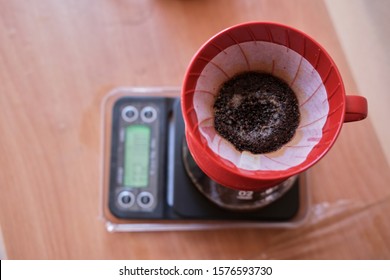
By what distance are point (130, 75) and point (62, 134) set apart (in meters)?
0.11

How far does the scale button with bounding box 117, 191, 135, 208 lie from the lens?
1.78ft

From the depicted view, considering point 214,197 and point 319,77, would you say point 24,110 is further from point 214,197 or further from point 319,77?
point 319,77

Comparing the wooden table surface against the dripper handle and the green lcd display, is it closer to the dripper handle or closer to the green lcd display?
the green lcd display

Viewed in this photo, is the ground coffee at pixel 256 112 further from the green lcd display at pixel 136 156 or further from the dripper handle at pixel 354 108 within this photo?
the green lcd display at pixel 136 156

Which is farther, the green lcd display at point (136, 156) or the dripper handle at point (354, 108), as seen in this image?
the green lcd display at point (136, 156)

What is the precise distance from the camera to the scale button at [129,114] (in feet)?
1.84

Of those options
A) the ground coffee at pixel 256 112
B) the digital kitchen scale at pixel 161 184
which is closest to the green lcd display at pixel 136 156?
the digital kitchen scale at pixel 161 184

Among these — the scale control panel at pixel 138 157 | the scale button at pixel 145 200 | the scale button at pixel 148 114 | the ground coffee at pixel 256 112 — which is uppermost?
the ground coffee at pixel 256 112

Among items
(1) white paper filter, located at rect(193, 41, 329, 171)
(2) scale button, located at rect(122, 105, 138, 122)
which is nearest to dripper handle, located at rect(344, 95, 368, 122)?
(1) white paper filter, located at rect(193, 41, 329, 171)

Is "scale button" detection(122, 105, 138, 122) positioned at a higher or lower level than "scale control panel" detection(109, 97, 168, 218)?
higher

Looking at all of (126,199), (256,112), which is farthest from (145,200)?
(256,112)

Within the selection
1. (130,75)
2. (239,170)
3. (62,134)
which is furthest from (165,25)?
(239,170)

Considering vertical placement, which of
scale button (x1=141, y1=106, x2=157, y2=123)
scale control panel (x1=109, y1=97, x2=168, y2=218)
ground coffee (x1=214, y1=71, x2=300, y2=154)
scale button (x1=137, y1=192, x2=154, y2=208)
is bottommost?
scale button (x1=137, y1=192, x2=154, y2=208)

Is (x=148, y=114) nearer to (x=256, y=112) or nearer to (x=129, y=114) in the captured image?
(x=129, y=114)
